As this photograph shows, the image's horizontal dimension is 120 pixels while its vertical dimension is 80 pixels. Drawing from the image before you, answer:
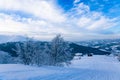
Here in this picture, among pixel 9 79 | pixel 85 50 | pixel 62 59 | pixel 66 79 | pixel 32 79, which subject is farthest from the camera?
pixel 85 50

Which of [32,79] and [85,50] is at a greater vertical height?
[32,79]

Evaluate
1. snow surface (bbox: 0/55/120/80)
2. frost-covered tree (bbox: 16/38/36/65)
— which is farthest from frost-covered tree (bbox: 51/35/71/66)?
snow surface (bbox: 0/55/120/80)

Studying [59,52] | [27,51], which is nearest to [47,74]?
[27,51]

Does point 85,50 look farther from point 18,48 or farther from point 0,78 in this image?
point 0,78

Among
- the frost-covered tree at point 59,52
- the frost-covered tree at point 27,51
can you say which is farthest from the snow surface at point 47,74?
the frost-covered tree at point 59,52

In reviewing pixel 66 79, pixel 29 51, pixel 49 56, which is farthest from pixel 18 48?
pixel 66 79

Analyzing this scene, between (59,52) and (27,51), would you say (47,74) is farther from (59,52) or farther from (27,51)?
(59,52)

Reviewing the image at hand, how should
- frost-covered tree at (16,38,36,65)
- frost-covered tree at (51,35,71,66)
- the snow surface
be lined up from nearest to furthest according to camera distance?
the snow surface
frost-covered tree at (16,38,36,65)
frost-covered tree at (51,35,71,66)

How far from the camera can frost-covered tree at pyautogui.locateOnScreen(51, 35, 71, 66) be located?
4459cm

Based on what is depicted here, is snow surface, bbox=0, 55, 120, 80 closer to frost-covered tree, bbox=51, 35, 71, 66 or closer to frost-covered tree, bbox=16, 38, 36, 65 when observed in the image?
frost-covered tree, bbox=16, 38, 36, 65

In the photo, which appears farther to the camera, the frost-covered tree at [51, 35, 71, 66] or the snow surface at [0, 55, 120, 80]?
the frost-covered tree at [51, 35, 71, 66]

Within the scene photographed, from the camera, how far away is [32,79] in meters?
15.9

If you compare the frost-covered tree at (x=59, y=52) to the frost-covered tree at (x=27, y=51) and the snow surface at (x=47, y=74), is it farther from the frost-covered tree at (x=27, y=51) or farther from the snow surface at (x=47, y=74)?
the snow surface at (x=47, y=74)

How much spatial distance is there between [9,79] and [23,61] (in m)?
26.9
